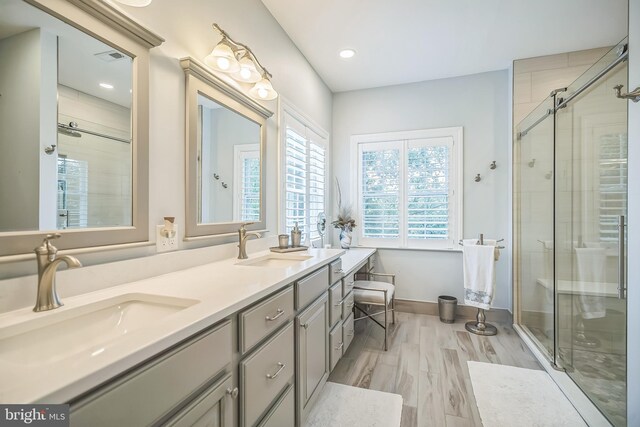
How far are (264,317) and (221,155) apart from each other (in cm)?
102

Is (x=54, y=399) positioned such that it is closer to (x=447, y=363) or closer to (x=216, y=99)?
(x=216, y=99)

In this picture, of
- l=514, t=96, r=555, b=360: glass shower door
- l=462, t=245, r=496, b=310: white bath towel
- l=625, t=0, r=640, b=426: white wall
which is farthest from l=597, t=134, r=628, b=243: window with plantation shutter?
l=462, t=245, r=496, b=310: white bath towel

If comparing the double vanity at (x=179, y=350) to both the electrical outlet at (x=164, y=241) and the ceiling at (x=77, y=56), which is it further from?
the ceiling at (x=77, y=56)

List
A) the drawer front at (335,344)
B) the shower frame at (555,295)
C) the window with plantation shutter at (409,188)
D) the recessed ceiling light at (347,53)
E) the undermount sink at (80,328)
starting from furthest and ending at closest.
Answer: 1. the window with plantation shutter at (409,188)
2. the recessed ceiling light at (347,53)
3. the drawer front at (335,344)
4. the shower frame at (555,295)
5. the undermount sink at (80,328)

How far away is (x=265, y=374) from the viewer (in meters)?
1.13

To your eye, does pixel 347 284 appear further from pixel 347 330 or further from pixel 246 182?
pixel 246 182

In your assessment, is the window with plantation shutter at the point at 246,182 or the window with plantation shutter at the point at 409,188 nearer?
the window with plantation shutter at the point at 246,182

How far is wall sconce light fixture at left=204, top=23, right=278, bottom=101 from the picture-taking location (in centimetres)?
155

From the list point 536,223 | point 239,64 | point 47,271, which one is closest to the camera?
point 47,271

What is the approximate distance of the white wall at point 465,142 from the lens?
3182 mm

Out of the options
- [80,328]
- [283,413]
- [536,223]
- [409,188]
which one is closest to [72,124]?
[80,328]

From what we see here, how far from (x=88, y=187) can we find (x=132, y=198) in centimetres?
16

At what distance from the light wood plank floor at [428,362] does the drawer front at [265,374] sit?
895mm

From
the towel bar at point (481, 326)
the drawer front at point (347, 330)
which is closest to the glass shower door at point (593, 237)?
the towel bar at point (481, 326)
